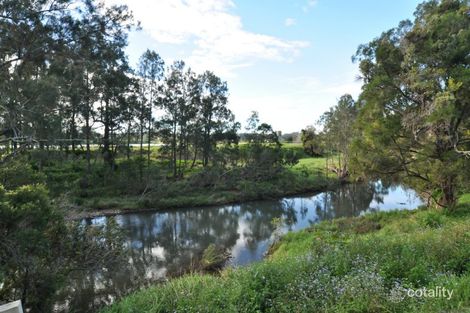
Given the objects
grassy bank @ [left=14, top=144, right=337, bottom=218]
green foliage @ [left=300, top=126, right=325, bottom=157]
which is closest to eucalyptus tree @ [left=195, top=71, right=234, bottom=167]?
grassy bank @ [left=14, top=144, right=337, bottom=218]

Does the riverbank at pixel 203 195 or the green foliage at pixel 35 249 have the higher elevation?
the green foliage at pixel 35 249

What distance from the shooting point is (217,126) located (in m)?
35.0

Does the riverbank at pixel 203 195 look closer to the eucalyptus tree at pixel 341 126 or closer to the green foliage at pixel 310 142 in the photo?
the eucalyptus tree at pixel 341 126

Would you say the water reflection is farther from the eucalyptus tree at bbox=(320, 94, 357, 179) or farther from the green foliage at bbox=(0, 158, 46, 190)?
the eucalyptus tree at bbox=(320, 94, 357, 179)

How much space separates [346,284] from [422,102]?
27.6ft

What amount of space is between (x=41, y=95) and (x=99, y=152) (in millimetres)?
21300

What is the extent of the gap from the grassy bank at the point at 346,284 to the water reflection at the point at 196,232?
15.1 feet

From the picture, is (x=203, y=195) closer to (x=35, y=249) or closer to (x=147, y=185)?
(x=147, y=185)

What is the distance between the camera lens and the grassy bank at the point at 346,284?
12.7 ft

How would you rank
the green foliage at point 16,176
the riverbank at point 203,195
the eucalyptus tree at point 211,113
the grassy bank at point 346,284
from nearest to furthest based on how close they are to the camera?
the grassy bank at point 346,284 < the green foliage at point 16,176 < the riverbank at point 203,195 < the eucalyptus tree at point 211,113

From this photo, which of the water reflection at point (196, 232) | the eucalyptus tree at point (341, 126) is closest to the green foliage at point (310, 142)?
the eucalyptus tree at point (341, 126)

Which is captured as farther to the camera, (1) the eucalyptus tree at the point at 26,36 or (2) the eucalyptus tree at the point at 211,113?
(2) the eucalyptus tree at the point at 211,113

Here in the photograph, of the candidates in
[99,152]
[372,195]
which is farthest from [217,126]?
[372,195]

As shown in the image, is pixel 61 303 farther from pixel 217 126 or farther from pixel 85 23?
pixel 217 126
